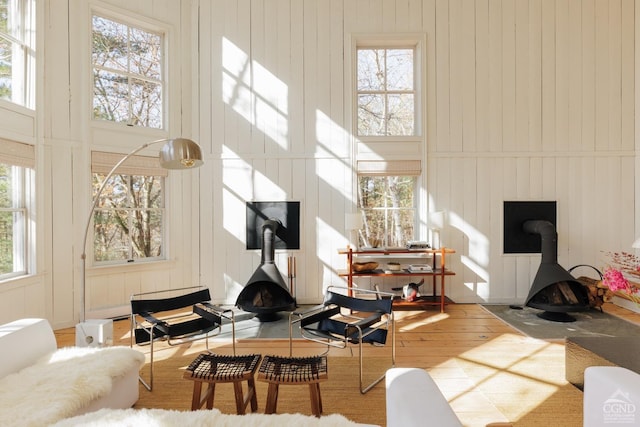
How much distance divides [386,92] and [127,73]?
13.3ft

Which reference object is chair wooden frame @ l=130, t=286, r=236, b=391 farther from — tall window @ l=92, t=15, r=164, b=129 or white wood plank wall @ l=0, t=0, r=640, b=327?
tall window @ l=92, t=15, r=164, b=129

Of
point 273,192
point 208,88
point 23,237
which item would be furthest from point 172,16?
point 23,237

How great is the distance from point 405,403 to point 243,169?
15.7ft

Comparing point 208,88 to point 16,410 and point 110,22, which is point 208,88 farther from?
point 16,410

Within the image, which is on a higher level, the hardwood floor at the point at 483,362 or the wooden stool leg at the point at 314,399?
the wooden stool leg at the point at 314,399

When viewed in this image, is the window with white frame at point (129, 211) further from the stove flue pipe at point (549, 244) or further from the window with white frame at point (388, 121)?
the stove flue pipe at point (549, 244)

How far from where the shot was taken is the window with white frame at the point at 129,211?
493 centimetres

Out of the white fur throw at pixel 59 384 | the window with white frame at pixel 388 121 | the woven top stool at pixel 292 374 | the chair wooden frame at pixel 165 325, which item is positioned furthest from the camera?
the window with white frame at pixel 388 121

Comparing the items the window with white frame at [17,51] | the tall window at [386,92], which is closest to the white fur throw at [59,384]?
the window with white frame at [17,51]

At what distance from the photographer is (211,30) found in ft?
18.4

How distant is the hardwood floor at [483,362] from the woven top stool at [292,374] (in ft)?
3.57

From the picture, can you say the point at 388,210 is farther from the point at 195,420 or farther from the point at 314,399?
the point at 195,420

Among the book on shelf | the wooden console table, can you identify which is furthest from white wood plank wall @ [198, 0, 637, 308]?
the book on shelf

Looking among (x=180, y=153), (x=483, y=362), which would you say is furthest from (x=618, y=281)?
(x=180, y=153)
